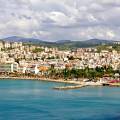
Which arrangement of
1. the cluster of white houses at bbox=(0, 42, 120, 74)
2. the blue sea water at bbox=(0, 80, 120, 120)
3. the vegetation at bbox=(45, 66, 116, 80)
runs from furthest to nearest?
the cluster of white houses at bbox=(0, 42, 120, 74) → the vegetation at bbox=(45, 66, 116, 80) → the blue sea water at bbox=(0, 80, 120, 120)

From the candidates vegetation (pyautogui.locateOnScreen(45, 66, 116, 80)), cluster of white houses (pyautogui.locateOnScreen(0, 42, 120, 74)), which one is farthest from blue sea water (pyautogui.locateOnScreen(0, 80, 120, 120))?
cluster of white houses (pyautogui.locateOnScreen(0, 42, 120, 74))

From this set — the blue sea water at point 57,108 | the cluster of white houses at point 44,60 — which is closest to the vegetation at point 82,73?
the cluster of white houses at point 44,60

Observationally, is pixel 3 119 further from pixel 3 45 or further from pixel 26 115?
pixel 3 45

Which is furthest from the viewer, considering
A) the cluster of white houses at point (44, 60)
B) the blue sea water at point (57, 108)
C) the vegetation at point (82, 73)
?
the cluster of white houses at point (44, 60)

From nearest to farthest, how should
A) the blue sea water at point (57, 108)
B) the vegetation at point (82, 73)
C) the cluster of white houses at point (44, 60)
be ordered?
the blue sea water at point (57, 108)
the vegetation at point (82, 73)
the cluster of white houses at point (44, 60)

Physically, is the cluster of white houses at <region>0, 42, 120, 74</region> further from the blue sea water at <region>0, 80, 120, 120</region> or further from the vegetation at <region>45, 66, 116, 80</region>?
the blue sea water at <region>0, 80, 120, 120</region>

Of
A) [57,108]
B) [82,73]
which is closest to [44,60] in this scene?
[82,73]

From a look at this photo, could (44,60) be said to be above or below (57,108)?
above

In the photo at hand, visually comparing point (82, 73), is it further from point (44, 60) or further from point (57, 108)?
point (57, 108)

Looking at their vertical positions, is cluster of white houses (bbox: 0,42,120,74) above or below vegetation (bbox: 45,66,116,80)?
above

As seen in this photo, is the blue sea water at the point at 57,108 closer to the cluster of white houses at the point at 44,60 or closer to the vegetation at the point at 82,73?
the vegetation at the point at 82,73

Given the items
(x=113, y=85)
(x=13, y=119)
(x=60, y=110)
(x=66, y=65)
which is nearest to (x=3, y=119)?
(x=13, y=119)

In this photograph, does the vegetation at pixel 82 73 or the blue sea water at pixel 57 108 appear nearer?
the blue sea water at pixel 57 108
